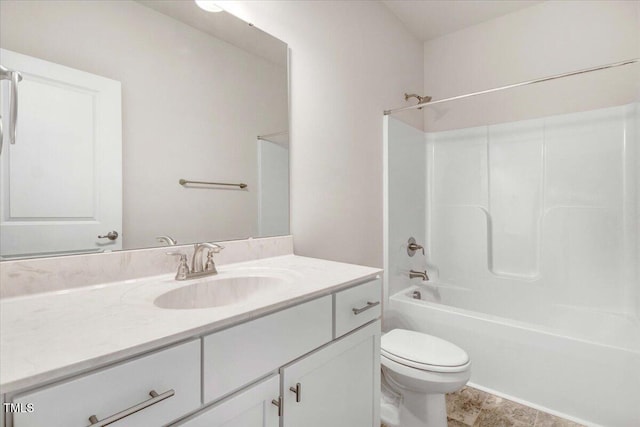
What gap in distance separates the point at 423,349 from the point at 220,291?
3.34ft

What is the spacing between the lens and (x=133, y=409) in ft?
1.77

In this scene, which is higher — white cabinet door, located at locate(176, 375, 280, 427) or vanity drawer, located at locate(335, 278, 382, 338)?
vanity drawer, located at locate(335, 278, 382, 338)

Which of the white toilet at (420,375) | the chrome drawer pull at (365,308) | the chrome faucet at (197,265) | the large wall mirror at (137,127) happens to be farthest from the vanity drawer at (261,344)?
the white toilet at (420,375)

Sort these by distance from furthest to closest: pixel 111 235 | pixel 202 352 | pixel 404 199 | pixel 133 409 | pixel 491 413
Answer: pixel 404 199 < pixel 491 413 < pixel 111 235 < pixel 202 352 < pixel 133 409

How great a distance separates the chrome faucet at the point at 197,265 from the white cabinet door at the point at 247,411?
47 centimetres

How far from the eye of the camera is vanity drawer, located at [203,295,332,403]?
0.66m

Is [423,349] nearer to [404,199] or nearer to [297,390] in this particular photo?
[297,390]

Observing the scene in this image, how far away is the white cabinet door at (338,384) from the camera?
0.84m

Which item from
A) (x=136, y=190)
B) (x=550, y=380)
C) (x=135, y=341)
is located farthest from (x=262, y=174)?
(x=550, y=380)

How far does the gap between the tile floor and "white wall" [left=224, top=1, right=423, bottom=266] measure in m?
0.92

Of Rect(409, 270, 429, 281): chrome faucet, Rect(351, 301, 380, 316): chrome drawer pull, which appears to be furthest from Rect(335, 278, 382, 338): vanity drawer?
Result: Rect(409, 270, 429, 281): chrome faucet

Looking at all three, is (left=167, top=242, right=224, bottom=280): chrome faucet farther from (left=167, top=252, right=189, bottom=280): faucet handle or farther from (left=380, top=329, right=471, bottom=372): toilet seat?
(left=380, top=329, right=471, bottom=372): toilet seat

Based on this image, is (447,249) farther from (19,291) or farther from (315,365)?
(19,291)

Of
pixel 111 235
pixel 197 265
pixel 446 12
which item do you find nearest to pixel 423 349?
pixel 197 265
